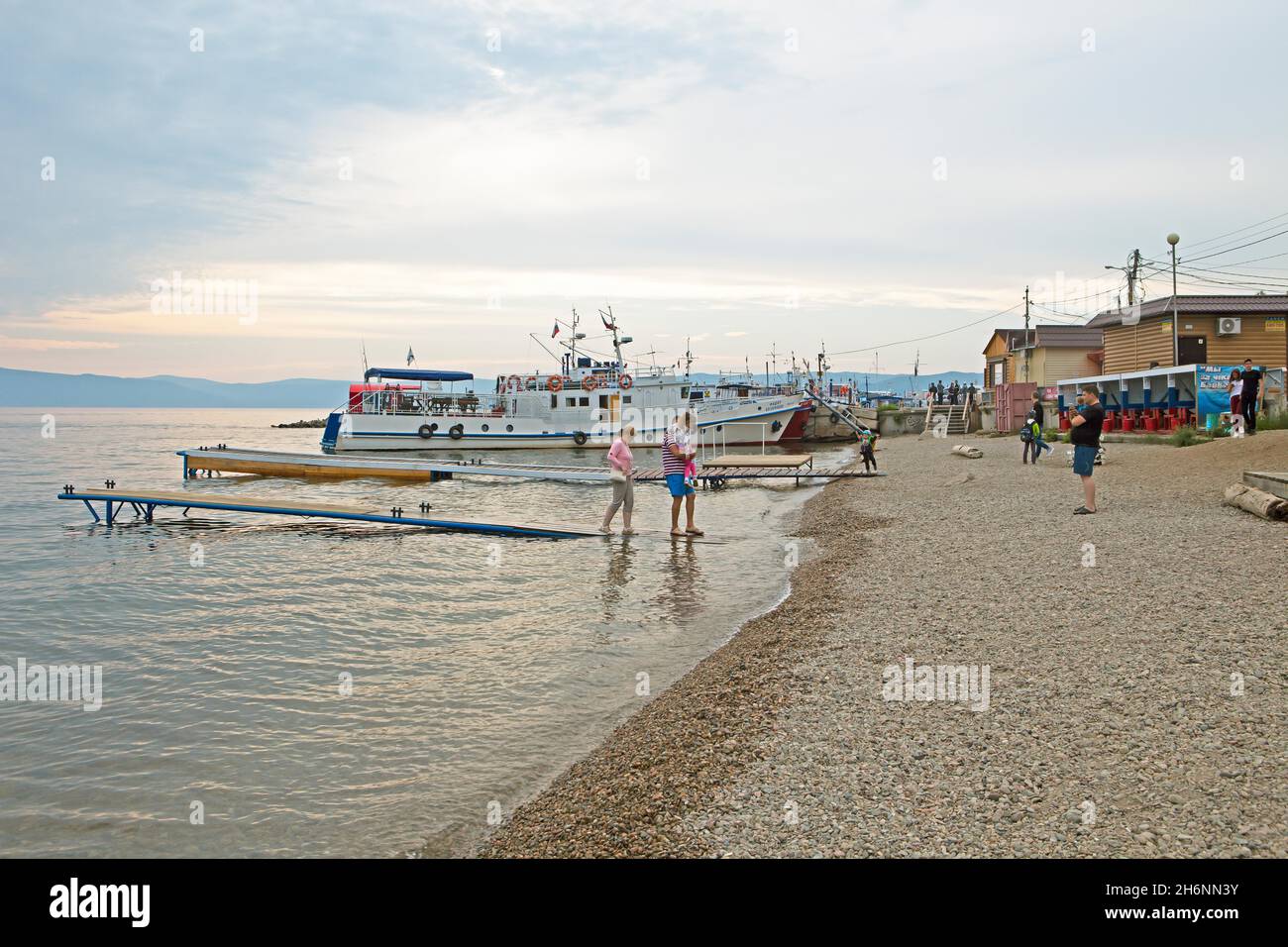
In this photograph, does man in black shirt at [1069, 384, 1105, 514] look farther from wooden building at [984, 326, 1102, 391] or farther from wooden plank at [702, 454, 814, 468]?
wooden building at [984, 326, 1102, 391]

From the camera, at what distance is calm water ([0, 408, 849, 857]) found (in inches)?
208

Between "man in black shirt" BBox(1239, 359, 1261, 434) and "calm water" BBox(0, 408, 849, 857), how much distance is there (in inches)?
474

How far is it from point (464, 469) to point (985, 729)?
25.0 metres

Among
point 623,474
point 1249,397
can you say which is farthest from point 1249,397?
point 623,474

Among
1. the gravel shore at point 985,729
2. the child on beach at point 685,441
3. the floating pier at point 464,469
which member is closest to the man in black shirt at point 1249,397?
the floating pier at point 464,469

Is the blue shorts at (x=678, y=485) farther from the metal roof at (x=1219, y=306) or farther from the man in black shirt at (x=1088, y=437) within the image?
the metal roof at (x=1219, y=306)

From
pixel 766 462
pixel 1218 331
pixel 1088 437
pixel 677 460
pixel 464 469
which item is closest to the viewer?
pixel 1088 437

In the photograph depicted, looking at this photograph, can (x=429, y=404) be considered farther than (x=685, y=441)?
Yes

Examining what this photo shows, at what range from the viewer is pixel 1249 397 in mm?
19984

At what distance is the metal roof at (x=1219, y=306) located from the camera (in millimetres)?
33406

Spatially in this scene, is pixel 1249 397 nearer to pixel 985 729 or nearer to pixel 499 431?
pixel 985 729

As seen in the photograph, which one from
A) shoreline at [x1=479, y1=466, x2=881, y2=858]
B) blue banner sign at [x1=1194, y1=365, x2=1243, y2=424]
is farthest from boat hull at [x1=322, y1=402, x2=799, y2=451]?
shoreline at [x1=479, y1=466, x2=881, y2=858]
